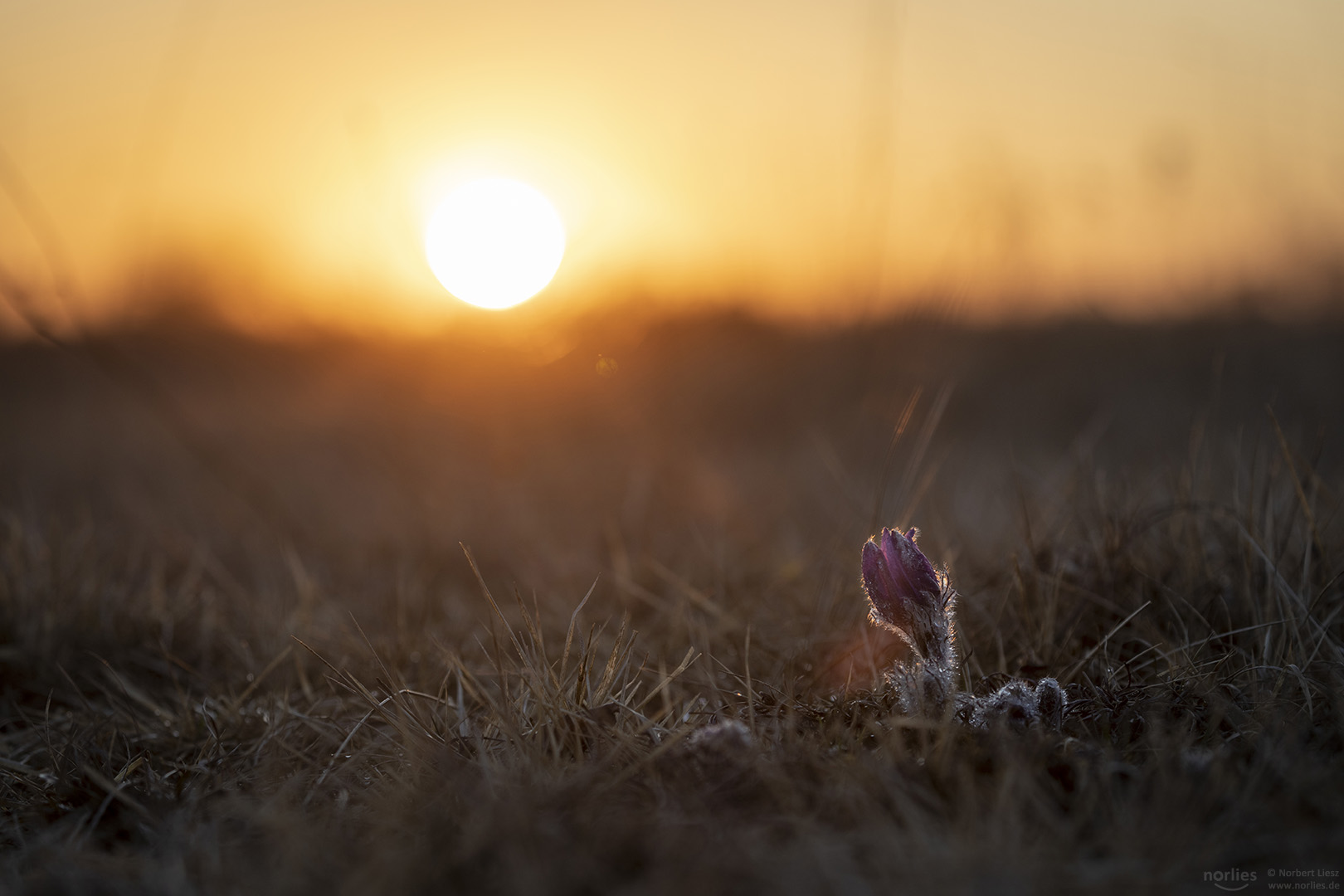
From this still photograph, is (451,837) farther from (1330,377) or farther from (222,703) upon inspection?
(1330,377)

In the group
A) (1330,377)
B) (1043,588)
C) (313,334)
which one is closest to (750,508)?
(1043,588)

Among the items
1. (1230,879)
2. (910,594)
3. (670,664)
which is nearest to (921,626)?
(910,594)

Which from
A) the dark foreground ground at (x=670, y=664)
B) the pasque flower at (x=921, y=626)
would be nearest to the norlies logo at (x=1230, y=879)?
the dark foreground ground at (x=670, y=664)

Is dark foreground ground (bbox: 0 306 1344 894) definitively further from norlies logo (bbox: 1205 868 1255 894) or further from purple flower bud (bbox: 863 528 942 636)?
purple flower bud (bbox: 863 528 942 636)

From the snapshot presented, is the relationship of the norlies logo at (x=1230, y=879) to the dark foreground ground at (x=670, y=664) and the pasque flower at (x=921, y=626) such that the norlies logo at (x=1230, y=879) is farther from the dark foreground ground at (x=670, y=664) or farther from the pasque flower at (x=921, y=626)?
the pasque flower at (x=921, y=626)

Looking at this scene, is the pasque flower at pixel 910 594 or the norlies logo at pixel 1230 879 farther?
the pasque flower at pixel 910 594

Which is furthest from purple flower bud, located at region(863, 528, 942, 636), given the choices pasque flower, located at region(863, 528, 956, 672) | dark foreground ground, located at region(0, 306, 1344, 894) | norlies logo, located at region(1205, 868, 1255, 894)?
norlies logo, located at region(1205, 868, 1255, 894)

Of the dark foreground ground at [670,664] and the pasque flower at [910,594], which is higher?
the pasque flower at [910,594]
